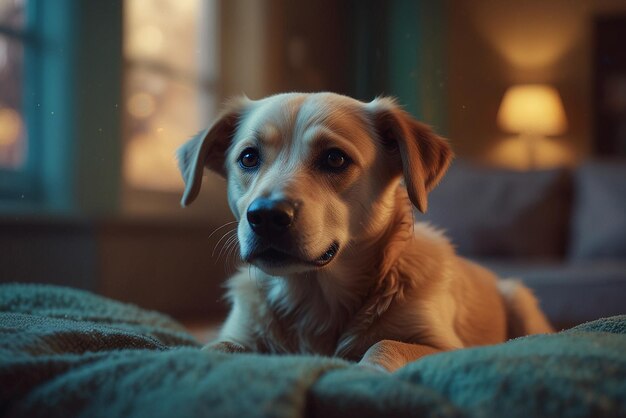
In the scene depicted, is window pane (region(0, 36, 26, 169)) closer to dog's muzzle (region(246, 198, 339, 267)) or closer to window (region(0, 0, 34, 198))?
window (region(0, 0, 34, 198))

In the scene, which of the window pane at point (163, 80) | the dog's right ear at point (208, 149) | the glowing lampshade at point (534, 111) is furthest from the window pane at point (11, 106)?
the glowing lampshade at point (534, 111)

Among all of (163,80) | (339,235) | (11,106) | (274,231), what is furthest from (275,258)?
(163,80)

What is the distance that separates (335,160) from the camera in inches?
57.3

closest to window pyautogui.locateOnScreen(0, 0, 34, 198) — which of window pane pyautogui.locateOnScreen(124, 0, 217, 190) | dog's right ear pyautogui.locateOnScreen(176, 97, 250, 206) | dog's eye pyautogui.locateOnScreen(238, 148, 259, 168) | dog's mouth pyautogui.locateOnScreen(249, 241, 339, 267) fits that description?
window pane pyautogui.locateOnScreen(124, 0, 217, 190)

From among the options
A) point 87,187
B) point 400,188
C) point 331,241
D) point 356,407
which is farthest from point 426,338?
point 87,187

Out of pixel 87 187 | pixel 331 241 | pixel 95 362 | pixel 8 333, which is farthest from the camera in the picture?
pixel 87 187

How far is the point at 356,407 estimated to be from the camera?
721 mm

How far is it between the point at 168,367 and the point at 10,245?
3.57 feet

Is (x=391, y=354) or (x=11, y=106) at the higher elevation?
(x=11, y=106)

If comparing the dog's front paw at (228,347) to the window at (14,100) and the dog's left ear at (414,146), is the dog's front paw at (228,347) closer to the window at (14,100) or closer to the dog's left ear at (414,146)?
the dog's left ear at (414,146)

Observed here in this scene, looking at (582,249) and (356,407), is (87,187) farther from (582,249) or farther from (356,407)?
(356,407)

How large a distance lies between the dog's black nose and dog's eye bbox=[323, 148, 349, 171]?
0.76 ft

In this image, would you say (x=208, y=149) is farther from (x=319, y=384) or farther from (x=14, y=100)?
(x=14, y=100)

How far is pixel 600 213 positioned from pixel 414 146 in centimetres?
223
